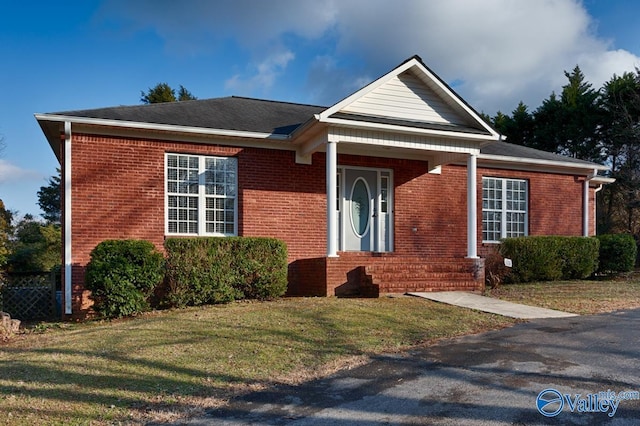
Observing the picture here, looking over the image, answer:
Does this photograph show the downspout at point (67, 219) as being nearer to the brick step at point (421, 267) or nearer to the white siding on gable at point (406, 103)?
the white siding on gable at point (406, 103)

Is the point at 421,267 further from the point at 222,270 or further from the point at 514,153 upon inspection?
→ the point at 514,153

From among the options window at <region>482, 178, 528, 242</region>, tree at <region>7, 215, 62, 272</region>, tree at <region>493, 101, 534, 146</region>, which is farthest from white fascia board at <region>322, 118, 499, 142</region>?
tree at <region>493, 101, 534, 146</region>

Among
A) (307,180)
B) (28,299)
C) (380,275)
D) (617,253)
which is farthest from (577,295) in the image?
(28,299)

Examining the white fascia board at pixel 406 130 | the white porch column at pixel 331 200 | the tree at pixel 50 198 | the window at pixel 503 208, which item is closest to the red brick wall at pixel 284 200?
the window at pixel 503 208

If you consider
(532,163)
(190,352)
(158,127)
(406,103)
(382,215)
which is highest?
(406,103)

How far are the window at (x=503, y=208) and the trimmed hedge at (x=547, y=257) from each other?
1.55 metres

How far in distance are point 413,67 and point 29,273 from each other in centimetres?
1040

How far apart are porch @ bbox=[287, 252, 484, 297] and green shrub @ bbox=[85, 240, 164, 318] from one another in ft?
12.2

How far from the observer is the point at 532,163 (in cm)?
1616

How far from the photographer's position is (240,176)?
1288 cm

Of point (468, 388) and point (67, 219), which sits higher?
point (67, 219)

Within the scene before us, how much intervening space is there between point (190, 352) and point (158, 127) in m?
6.48

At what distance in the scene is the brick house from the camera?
38.0 ft

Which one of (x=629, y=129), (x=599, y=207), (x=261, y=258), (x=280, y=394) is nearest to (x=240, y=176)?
(x=261, y=258)
